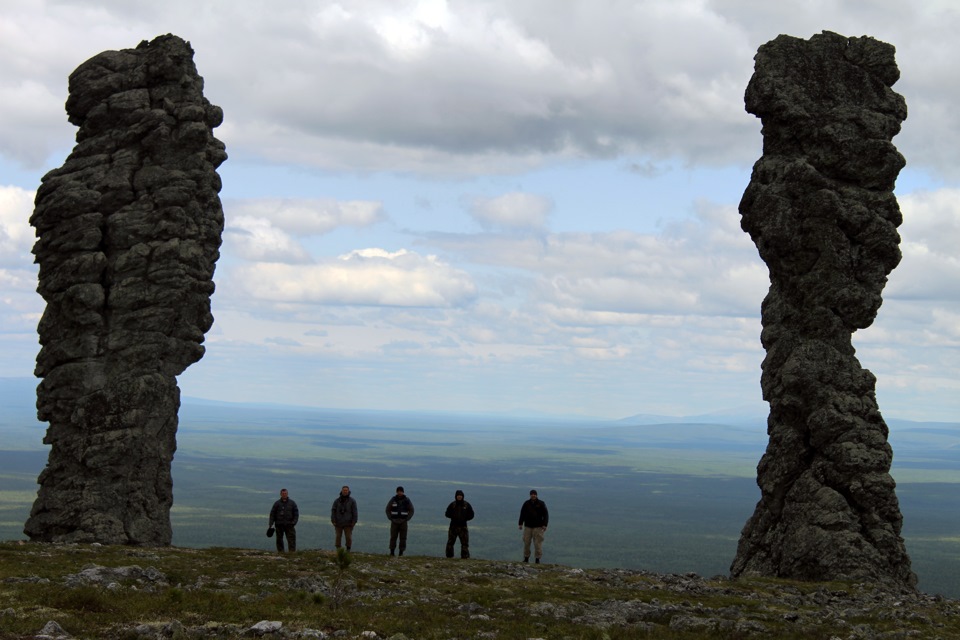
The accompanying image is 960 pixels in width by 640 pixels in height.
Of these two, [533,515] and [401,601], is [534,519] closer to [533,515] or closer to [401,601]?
[533,515]

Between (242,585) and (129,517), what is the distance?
2017 centimetres

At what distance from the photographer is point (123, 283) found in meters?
54.3

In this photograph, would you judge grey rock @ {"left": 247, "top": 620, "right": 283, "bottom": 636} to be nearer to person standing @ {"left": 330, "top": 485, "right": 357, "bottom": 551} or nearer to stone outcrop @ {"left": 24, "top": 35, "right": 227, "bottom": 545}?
person standing @ {"left": 330, "top": 485, "right": 357, "bottom": 551}

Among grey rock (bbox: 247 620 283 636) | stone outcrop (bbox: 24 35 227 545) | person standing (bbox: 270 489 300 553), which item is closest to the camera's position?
grey rock (bbox: 247 620 283 636)

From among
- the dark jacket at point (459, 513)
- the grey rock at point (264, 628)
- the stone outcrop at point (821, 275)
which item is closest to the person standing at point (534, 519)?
the dark jacket at point (459, 513)

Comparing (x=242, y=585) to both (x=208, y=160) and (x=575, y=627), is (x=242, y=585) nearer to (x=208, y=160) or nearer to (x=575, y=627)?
(x=575, y=627)

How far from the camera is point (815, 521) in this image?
47.1 metres

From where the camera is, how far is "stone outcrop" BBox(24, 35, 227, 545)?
52562 millimetres

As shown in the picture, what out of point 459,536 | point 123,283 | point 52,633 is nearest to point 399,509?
point 459,536

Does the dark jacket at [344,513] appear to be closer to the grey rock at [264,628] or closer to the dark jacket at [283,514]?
the dark jacket at [283,514]

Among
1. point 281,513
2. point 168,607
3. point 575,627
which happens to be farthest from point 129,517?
point 575,627

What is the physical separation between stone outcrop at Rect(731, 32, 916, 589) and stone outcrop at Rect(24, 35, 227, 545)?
26.9m

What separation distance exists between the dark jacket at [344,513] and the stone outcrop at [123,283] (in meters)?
10.6

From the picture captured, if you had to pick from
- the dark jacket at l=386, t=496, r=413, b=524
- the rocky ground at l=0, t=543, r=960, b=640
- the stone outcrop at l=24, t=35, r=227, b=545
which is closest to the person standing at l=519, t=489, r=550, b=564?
the rocky ground at l=0, t=543, r=960, b=640
